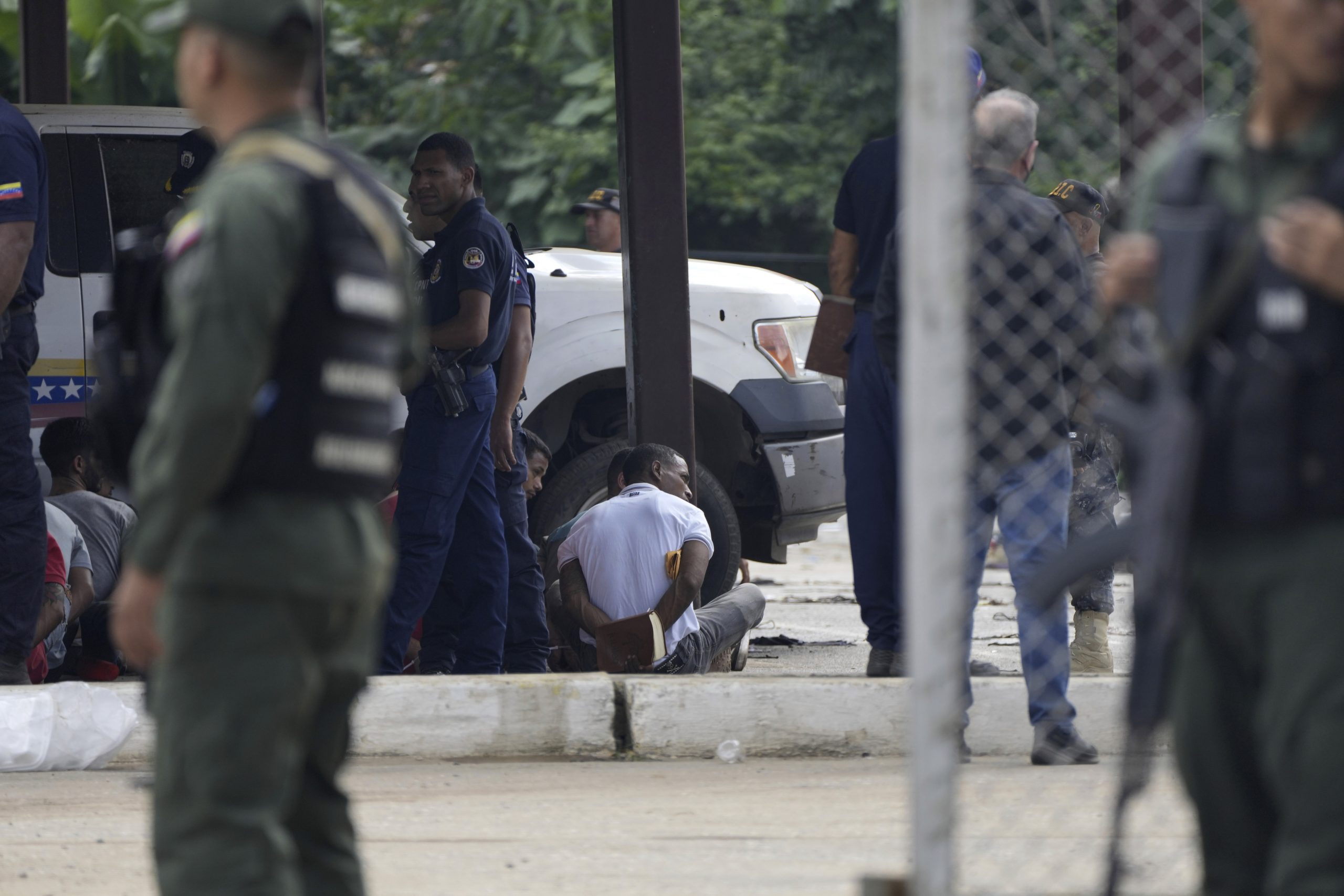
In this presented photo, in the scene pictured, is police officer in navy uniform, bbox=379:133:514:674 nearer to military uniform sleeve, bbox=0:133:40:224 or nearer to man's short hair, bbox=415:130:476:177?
man's short hair, bbox=415:130:476:177

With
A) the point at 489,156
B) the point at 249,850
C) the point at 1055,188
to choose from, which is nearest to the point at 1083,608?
the point at 1055,188

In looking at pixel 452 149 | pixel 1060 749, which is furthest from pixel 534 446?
pixel 1060 749

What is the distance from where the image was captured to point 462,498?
20.7 ft

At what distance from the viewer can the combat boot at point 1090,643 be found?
22.5 feet

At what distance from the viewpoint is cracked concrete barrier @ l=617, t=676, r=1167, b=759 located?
17.4ft

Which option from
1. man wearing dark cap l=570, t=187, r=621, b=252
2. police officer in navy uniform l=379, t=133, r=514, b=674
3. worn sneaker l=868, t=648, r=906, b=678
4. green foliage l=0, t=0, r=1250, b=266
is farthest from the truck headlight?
green foliage l=0, t=0, r=1250, b=266

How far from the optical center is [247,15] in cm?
240

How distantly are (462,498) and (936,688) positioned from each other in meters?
3.83

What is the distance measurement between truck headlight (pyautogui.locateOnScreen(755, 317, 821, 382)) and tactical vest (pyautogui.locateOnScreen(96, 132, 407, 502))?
18.1 feet

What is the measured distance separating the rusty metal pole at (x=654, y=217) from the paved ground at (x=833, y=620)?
120 centimetres

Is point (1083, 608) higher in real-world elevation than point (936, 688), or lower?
lower

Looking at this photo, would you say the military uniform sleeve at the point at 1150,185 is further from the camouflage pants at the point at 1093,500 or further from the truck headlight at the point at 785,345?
the truck headlight at the point at 785,345

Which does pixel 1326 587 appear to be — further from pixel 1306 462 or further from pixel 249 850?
pixel 249 850

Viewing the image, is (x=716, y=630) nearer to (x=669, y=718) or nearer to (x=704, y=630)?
(x=704, y=630)
